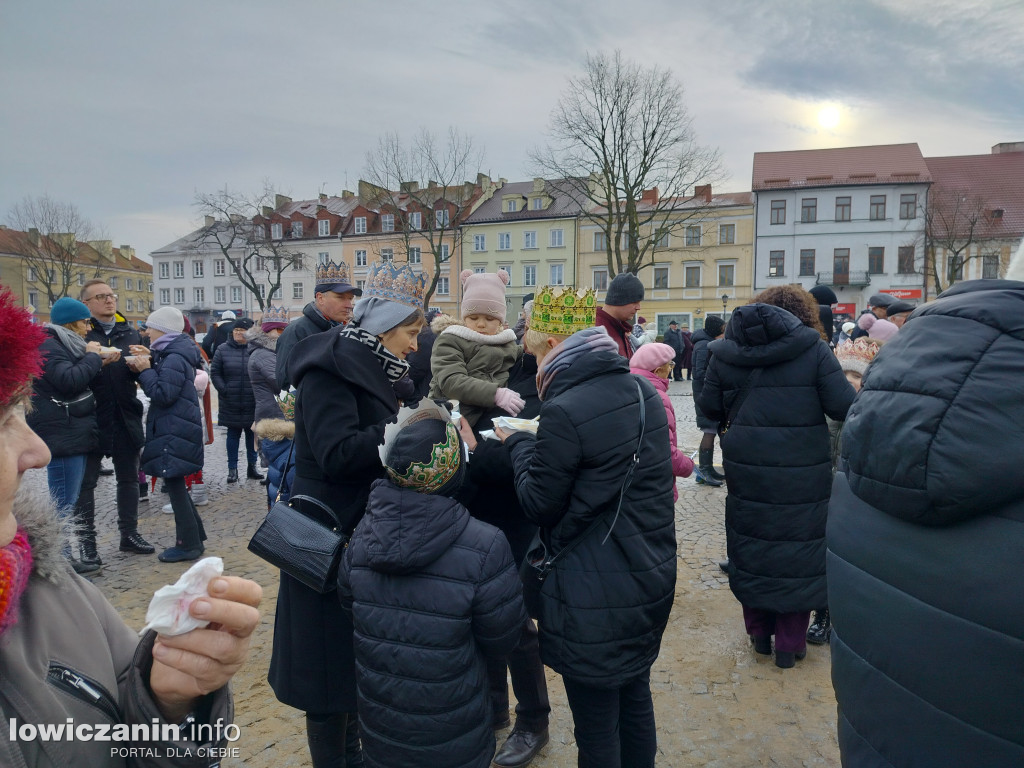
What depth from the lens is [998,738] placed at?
4.20 feet

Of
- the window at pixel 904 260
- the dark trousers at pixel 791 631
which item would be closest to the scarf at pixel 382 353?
the dark trousers at pixel 791 631

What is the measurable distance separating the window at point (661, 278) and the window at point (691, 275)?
122 cm

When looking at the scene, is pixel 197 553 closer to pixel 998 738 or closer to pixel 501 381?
pixel 501 381

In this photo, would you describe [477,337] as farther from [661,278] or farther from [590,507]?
[661,278]

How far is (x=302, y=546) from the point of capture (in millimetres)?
2342

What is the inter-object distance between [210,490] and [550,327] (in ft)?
21.7

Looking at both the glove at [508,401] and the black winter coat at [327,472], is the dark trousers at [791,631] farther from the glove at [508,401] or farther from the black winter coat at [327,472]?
the black winter coat at [327,472]

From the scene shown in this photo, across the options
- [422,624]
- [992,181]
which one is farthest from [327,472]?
[992,181]

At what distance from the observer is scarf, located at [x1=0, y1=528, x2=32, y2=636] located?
1034 millimetres

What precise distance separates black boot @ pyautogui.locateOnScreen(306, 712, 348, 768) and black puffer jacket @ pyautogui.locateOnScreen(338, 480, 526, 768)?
A: 32 centimetres

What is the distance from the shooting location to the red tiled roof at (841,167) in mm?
40969

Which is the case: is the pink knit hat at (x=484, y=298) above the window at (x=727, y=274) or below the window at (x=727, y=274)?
below

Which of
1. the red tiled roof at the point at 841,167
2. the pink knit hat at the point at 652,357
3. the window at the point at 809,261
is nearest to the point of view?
the pink knit hat at the point at 652,357

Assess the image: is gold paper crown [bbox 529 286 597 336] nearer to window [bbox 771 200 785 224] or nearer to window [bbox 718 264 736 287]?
window [bbox 718 264 736 287]
